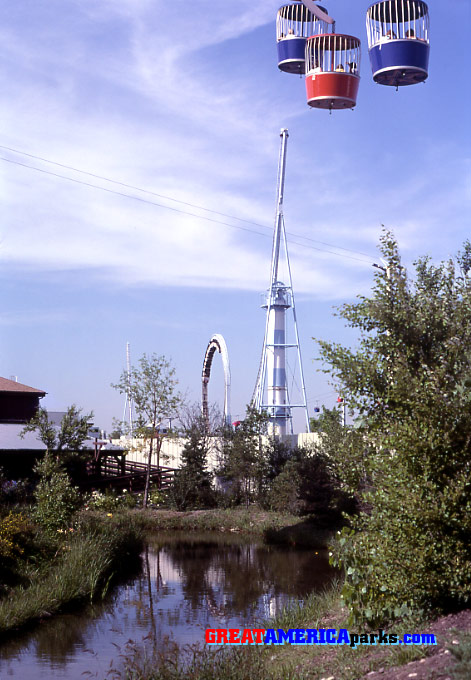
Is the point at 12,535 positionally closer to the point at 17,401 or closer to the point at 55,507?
the point at 55,507

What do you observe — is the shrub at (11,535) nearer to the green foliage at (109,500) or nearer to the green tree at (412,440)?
the green tree at (412,440)

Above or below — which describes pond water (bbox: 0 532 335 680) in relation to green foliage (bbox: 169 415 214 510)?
below

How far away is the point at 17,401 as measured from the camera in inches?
1842

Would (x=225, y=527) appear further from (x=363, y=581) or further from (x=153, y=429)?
(x=363, y=581)

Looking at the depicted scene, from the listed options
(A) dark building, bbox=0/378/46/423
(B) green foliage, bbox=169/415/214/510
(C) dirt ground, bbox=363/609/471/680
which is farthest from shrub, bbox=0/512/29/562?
(A) dark building, bbox=0/378/46/423

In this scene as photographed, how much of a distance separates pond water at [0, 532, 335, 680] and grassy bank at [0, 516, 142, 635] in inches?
11.9

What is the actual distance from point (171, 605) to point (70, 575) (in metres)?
2.20

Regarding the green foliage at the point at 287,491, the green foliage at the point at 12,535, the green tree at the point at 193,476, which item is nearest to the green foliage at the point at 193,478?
the green tree at the point at 193,476

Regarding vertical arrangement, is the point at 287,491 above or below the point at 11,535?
below

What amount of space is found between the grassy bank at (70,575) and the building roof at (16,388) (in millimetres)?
27105

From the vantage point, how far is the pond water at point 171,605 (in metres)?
11.5

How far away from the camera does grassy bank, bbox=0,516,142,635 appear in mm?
13273

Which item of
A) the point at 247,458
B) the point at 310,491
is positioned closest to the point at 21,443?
the point at 247,458

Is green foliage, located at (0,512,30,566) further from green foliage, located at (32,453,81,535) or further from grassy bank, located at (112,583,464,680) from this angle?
grassy bank, located at (112,583,464,680)
